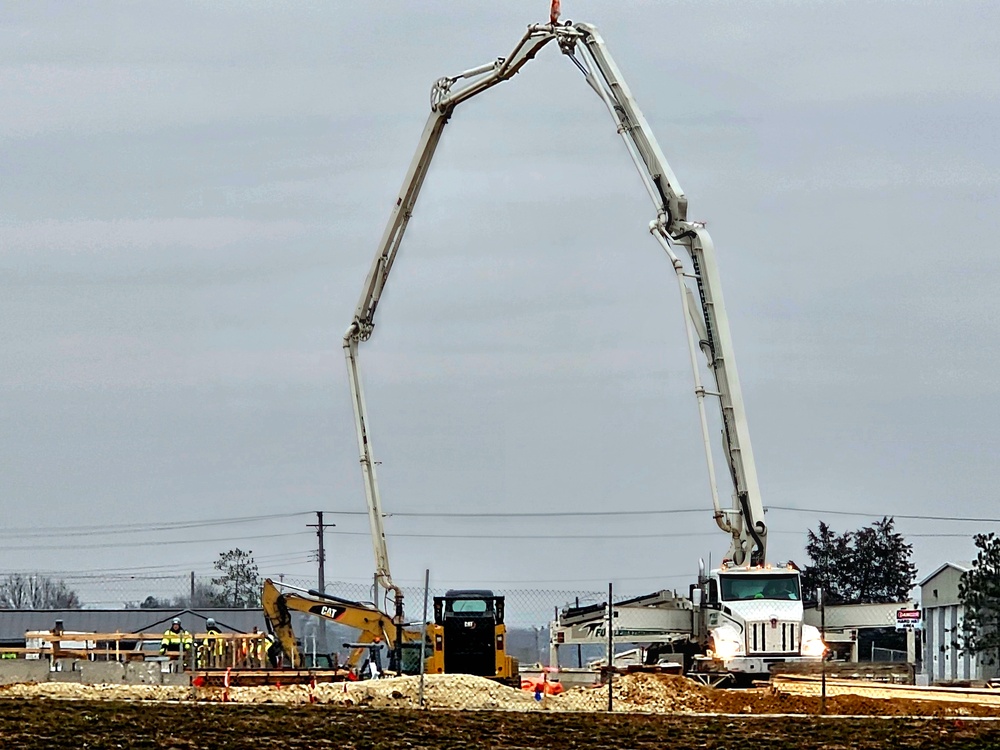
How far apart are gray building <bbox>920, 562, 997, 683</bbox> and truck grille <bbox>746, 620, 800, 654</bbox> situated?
44740 mm

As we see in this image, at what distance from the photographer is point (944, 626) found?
9338 centimetres

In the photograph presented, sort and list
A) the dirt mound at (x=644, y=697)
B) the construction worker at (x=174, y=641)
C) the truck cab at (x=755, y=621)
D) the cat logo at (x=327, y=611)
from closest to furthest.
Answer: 1. the dirt mound at (x=644, y=697)
2. the truck cab at (x=755, y=621)
3. the construction worker at (x=174, y=641)
4. the cat logo at (x=327, y=611)

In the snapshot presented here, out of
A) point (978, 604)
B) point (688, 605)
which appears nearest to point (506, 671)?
point (688, 605)

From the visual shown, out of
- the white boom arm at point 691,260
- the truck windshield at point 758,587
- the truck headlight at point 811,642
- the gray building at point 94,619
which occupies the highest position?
the white boom arm at point 691,260

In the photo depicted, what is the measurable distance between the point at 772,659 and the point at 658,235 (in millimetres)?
10336

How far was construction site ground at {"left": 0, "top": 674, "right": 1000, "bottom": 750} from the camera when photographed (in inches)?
1017

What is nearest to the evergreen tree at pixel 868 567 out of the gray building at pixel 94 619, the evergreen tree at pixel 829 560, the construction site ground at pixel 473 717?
the evergreen tree at pixel 829 560

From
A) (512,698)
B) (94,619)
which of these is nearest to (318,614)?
(512,698)

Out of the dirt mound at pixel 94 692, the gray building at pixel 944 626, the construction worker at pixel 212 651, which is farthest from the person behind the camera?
the gray building at pixel 944 626

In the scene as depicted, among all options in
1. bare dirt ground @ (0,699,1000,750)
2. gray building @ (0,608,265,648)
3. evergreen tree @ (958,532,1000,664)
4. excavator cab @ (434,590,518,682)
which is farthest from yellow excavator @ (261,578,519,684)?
gray building @ (0,608,265,648)

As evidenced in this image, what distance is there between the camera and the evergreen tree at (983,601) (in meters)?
76.9

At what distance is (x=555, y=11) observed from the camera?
45125 mm

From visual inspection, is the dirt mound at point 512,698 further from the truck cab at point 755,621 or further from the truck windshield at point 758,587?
the truck windshield at point 758,587

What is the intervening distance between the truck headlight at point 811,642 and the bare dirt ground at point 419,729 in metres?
11.8
